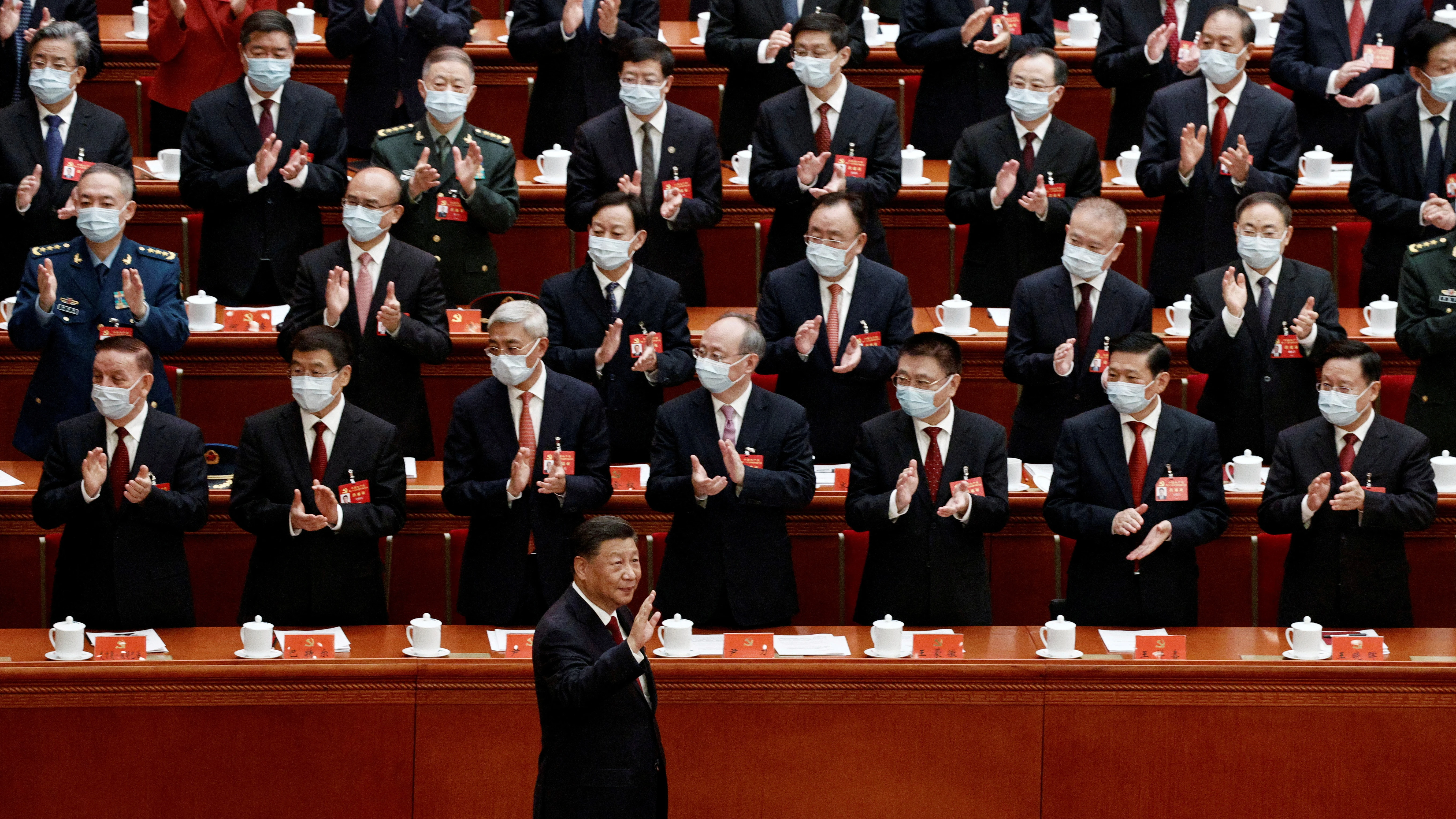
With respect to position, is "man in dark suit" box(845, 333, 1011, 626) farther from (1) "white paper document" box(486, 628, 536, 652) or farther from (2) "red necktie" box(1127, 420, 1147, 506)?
(1) "white paper document" box(486, 628, 536, 652)

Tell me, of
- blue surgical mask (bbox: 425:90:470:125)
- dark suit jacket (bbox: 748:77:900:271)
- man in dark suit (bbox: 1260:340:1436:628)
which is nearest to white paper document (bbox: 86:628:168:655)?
blue surgical mask (bbox: 425:90:470:125)

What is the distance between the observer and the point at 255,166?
709cm

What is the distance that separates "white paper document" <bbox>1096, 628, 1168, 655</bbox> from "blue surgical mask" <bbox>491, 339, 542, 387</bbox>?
1.78 meters

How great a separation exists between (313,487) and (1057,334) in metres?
2.40

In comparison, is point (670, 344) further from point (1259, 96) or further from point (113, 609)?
point (1259, 96)

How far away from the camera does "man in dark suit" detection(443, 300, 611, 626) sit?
593cm

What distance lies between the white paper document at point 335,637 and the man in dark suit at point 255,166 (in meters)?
2.17

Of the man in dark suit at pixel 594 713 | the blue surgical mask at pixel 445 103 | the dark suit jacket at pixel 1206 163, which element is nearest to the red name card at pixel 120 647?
the man in dark suit at pixel 594 713

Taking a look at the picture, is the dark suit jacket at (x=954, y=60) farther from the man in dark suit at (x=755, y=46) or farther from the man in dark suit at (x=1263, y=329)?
the man in dark suit at (x=1263, y=329)

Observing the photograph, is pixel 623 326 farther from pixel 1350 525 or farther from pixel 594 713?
pixel 1350 525

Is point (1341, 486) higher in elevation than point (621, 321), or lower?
lower

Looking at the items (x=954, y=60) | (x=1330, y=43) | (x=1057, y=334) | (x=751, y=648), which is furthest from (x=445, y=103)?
(x=1330, y=43)

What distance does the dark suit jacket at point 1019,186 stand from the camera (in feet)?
23.6

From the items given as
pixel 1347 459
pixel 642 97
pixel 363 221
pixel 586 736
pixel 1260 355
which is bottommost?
pixel 586 736
